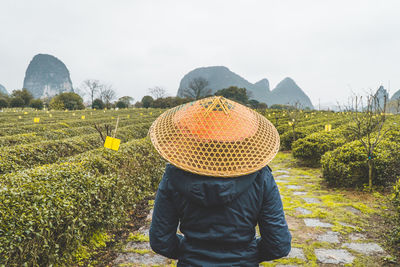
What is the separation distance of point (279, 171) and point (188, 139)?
6525mm

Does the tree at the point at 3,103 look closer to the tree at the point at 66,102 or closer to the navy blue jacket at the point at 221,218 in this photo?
the tree at the point at 66,102

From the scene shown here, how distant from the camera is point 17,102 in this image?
3375 centimetres

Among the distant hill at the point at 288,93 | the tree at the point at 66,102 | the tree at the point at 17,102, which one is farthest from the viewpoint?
the distant hill at the point at 288,93

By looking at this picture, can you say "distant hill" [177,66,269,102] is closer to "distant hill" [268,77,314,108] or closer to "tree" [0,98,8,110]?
"distant hill" [268,77,314,108]

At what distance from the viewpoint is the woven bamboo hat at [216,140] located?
1.04 m

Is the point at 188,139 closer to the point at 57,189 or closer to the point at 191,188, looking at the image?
the point at 191,188

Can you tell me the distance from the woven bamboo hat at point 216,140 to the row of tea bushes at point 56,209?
1.46 m

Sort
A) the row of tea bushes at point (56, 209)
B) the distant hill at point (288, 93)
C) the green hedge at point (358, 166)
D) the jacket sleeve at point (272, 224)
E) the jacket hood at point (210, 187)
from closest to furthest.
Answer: the jacket hood at point (210, 187) → the jacket sleeve at point (272, 224) → the row of tea bushes at point (56, 209) → the green hedge at point (358, 166) → the distant hill at point (288, 93)

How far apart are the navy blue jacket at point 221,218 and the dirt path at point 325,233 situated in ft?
5.70

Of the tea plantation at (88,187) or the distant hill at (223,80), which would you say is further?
the distant hill at (223,80)

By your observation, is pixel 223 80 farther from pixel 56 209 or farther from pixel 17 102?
pixel 56 209

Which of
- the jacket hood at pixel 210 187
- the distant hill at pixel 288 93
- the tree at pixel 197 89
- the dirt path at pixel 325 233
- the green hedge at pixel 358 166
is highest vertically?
the distant hill at pixel 288 93

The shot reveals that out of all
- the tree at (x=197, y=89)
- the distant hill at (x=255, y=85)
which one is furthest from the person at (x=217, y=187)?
the distant hill at (x=255, y=85)

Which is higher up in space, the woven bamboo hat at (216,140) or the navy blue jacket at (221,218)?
the woven bamboo hat at (216,140)
